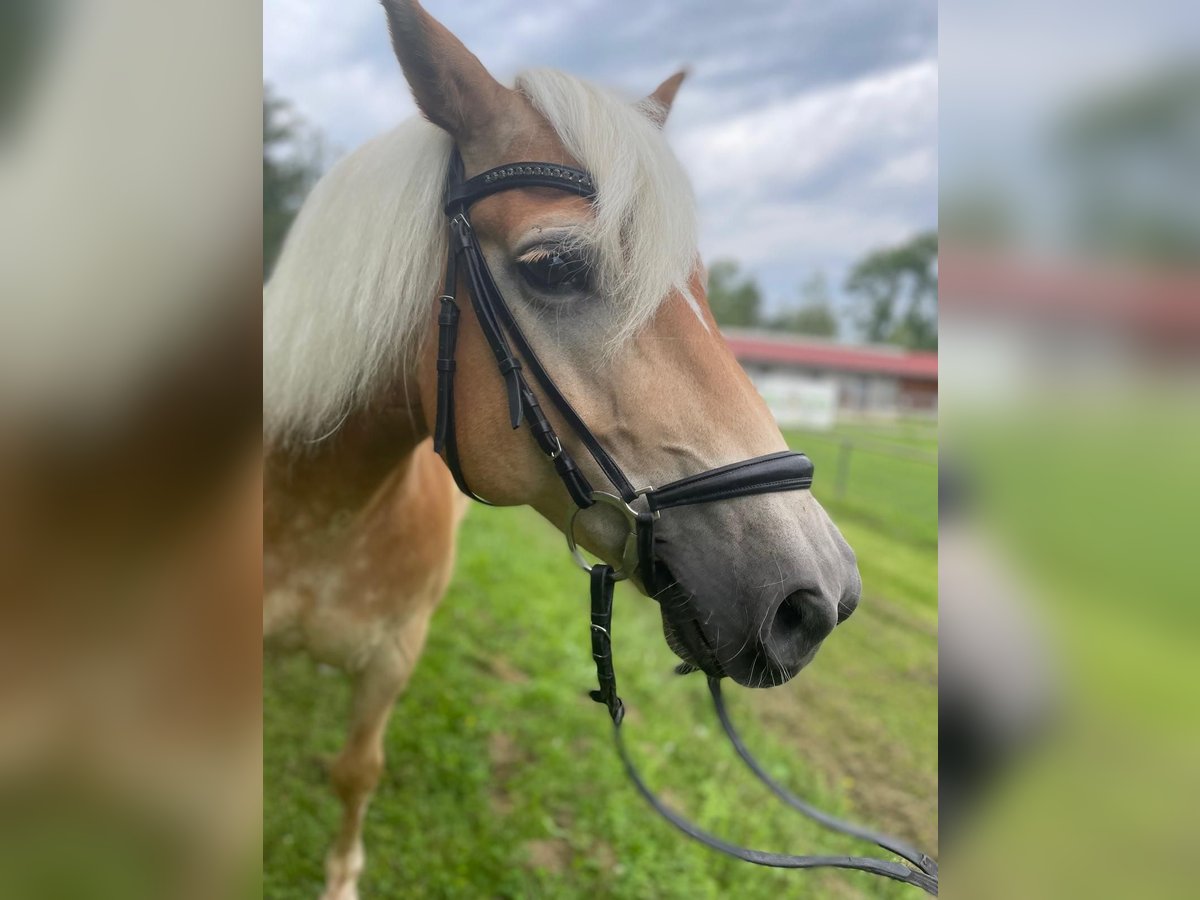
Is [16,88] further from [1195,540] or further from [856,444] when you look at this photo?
[856,444]

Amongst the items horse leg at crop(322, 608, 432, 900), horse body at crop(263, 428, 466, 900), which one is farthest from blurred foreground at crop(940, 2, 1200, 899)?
horse leg at crop(322, 608, 432, 900)

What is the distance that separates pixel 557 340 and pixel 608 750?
2856mm

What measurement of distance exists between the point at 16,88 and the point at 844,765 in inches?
162

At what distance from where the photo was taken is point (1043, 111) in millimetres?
575

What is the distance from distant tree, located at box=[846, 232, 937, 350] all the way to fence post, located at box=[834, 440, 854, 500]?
2.81 ft

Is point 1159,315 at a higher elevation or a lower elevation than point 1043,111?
lower

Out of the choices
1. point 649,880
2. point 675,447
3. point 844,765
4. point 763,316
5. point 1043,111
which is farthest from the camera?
point 763,316

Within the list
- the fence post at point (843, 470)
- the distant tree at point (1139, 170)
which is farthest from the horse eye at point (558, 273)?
the fence post at point (843, 470)

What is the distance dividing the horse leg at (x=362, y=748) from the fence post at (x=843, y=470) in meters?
3.69

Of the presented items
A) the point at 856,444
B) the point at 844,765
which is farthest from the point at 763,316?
the point at 844,765

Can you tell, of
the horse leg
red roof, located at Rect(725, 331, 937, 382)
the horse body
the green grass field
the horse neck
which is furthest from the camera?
red roof, located at Rect(725, 331, 937, 382)

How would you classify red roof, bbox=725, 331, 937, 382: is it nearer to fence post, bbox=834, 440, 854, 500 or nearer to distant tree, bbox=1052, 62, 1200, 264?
fence post, bbox=834, 440, 854, 500

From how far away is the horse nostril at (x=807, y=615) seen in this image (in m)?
1.15

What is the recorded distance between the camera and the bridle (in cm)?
120
